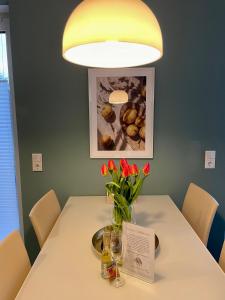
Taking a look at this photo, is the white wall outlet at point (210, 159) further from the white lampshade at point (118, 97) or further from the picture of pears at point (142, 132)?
the white lampshade at point (118, 97)

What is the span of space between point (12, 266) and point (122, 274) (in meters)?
0.47

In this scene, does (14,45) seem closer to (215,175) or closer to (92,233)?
(92,233)

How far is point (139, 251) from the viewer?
37.8 inches

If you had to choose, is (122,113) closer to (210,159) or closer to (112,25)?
(210,159)

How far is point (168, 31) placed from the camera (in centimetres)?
176

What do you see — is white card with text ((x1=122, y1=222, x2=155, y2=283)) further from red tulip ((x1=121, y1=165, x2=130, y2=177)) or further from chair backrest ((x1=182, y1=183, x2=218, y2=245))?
chair backrest ((x1=182, y1=183, x2=218, y2=245))

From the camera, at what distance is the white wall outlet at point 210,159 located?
6.18 ft

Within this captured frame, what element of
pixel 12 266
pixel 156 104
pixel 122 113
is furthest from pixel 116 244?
pixel 156 104

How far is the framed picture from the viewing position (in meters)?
1.78

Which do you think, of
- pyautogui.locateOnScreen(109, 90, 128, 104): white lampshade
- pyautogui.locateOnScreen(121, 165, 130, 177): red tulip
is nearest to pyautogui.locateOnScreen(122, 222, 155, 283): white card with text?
pyautogui.locateOnScreen(121, 165, 130, 177): red tulip

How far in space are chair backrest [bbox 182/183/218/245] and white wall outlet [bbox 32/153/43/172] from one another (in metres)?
1.17

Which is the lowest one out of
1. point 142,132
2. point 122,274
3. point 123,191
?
point 122,274

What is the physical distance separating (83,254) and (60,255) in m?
0.11

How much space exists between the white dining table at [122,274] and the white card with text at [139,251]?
3cm
